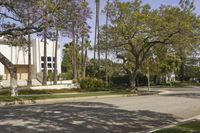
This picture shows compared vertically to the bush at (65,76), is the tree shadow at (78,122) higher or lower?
lower

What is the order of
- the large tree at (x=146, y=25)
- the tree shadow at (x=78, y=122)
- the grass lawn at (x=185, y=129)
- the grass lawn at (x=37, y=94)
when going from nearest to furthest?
1. the grass lawn at (x=185, y=129)
2. the tree shadow at (x=78, y=122)
3. the grass lawn at (x=37, y=94)
4. the large tree at (x=146, y=25)

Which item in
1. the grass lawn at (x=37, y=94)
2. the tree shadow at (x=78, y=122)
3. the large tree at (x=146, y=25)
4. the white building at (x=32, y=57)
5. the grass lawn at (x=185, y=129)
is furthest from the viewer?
the white building at (x=32, y=57)

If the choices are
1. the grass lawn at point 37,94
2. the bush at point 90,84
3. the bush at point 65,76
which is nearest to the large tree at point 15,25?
the grass lawn at point 37,94

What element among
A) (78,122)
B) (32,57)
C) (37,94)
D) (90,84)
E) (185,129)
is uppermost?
(32,57)

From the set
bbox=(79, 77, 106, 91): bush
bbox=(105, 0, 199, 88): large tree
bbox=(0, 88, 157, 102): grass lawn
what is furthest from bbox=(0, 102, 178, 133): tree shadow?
bbox=(79, 77, 106, 91): bush

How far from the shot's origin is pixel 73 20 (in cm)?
2703

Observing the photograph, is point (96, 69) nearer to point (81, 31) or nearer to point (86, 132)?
point (81, 31)

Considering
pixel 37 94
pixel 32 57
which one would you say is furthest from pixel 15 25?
pixel 32 57

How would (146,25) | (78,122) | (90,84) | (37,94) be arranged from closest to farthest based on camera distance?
1. (78,122)
2. (37,94)
3. (146,25)
4. (90,84)

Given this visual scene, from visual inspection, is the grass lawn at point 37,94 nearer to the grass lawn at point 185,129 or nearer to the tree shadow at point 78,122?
the tree shadow at point 78,122

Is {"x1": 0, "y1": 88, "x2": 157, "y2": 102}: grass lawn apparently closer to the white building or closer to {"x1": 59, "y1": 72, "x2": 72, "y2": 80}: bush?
the white building

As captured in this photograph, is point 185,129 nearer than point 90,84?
Yes

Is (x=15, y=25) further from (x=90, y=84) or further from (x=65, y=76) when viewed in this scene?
(x=65, y=76)

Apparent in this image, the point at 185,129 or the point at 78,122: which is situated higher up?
the point at 78,122
